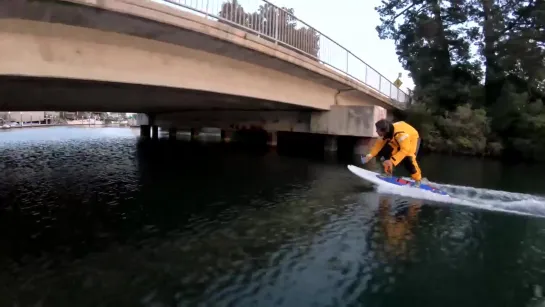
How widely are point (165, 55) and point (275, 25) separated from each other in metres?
5.70

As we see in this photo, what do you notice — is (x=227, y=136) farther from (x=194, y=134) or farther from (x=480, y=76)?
(x=480, y=76)

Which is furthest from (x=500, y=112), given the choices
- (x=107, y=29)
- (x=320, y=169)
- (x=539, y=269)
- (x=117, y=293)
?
(x=117, y=293)

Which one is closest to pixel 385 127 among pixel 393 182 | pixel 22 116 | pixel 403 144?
pixel 403 144

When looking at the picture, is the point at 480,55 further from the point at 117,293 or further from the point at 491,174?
the point at 117,293

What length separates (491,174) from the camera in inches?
829

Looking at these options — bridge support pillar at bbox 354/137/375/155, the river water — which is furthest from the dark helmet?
bridge support pillar at bbox 354/137/375/155

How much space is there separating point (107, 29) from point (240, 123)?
819 inches

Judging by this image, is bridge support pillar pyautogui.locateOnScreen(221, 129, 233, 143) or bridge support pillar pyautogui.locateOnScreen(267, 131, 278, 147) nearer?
bridge support pillar pyautogui.locateOnScreen(267, 131, 278, 147)

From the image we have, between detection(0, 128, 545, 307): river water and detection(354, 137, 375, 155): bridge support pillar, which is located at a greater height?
detection(354, 137, 375, 155): bridge support pillar

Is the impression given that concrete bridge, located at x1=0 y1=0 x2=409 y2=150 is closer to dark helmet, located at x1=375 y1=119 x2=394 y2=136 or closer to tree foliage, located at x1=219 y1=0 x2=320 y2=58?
tree foliage, located at x1=219 y1=0 x2=320 y2=58

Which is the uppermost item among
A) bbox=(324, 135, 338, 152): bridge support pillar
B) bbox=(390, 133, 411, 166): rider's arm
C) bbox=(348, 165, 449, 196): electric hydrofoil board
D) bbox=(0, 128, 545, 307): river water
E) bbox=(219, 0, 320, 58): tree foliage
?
bbox=(219, 0, 320, 58): tree foliage

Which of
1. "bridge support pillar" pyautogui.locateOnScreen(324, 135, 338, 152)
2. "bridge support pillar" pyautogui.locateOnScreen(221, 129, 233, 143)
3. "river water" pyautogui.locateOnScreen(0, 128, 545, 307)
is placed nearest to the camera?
"river water" pyautogui.locateOnScreen(0, 128, 545, 307)

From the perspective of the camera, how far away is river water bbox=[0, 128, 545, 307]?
6141 mm

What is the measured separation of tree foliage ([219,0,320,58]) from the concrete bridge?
0.04 meters
